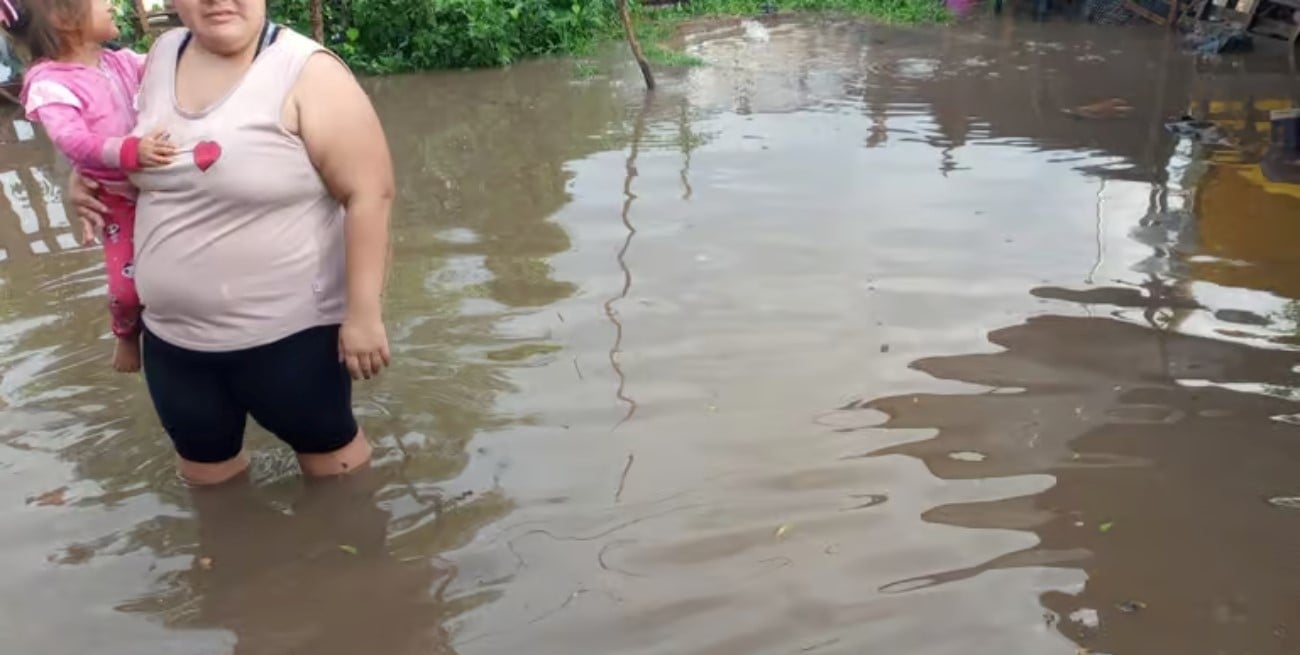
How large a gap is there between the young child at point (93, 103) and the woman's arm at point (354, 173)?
310mm

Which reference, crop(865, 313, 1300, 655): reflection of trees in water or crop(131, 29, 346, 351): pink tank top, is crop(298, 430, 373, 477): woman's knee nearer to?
crop(131, 29, 346, 351): pink tank top

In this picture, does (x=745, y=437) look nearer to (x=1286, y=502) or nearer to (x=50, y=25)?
(x=1286, y=502)

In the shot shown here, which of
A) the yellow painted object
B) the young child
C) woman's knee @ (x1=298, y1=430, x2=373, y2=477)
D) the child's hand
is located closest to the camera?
the child's hand

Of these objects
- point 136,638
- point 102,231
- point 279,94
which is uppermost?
point 279,94

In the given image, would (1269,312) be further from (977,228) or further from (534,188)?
(534,188)

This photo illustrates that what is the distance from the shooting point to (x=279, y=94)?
2.37 metres

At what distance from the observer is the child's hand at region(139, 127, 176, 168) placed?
2355mm

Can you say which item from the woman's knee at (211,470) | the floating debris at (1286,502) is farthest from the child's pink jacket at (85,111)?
the floating debris at (1286,502)

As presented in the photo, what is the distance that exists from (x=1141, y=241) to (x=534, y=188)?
343 cm

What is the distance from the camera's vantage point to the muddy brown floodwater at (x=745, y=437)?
267cm

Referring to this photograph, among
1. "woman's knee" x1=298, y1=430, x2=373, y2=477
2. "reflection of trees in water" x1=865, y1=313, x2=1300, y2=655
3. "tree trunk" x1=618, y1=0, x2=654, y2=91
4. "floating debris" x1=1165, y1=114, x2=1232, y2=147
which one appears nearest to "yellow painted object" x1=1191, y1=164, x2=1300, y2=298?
"floating debris" x1=1165, y1=114, x2=1232, y2=147

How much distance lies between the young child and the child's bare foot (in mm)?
189

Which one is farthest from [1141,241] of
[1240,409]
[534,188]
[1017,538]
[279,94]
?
[279,94]

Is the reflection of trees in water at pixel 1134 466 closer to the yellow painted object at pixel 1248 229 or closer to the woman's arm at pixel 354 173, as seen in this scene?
the yellow painted object at pixel 1248 229
